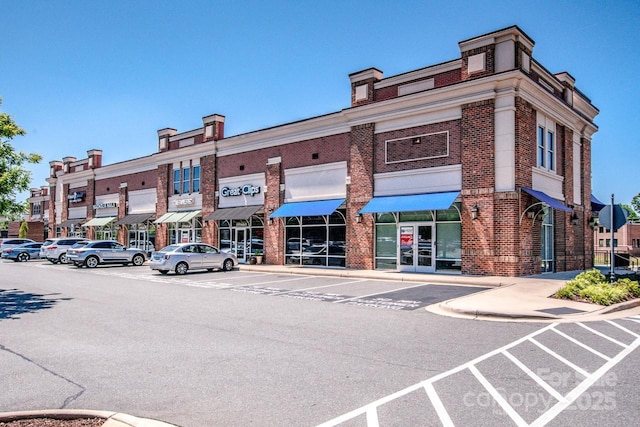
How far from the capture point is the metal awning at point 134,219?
117 feet

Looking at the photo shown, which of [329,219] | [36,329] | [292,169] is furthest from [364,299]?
[292,169]

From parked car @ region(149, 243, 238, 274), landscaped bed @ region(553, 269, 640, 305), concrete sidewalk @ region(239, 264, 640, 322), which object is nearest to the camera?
concrete sidewalk @ region(239, 264, 640, 322)

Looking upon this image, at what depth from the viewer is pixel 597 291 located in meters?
12.1

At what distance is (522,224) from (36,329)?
16.3 metres

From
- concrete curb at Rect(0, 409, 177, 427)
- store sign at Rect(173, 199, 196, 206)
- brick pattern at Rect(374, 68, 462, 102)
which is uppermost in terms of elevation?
brick pattern at Rect(374, 68, 462, 102)

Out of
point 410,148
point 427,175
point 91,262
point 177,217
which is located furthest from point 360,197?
point 91,262

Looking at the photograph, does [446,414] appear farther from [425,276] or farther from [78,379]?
[425,276]

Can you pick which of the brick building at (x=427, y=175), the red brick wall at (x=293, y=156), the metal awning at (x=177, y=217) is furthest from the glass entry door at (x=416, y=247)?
the metal awning at (x=177, y=217)

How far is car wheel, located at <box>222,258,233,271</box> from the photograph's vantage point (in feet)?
80.3

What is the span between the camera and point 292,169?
86.4 feet

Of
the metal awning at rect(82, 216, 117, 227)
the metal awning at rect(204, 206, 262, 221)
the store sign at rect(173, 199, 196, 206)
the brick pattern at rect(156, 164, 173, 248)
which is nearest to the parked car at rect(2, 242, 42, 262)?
the metal awning at rect(82, 216, 117, 227)

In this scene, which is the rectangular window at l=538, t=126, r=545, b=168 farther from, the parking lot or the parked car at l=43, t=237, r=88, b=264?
the parked car at l=43, t=237, r=88, b=264

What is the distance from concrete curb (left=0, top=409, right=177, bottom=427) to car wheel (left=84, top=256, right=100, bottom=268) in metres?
24.9

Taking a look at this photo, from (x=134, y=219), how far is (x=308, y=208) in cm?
1851
